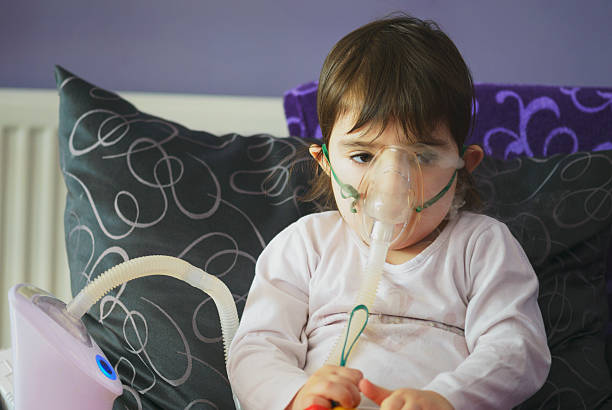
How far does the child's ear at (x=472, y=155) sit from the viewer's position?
1.05 m

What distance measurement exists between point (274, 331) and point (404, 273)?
213 mm

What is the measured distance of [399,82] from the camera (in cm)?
94

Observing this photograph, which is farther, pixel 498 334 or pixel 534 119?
pixel 534 119

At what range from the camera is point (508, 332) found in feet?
2.94

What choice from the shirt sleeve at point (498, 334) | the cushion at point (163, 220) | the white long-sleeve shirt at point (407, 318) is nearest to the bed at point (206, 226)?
the cushion at point (163, 220)

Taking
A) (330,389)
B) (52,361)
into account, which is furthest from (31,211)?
(330,389)

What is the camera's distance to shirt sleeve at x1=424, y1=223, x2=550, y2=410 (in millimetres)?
843

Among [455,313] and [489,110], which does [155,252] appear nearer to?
[455,313]

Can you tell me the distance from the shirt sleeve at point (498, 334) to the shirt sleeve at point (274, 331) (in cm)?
20

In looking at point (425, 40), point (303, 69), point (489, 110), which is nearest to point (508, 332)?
point (425, 40)

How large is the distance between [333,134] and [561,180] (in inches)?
20.1

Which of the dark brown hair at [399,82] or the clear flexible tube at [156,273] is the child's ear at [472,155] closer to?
Result: the dark brown hair at [399,82]

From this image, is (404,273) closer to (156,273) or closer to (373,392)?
(373,392)

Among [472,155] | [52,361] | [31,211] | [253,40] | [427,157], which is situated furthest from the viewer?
[253,40]
